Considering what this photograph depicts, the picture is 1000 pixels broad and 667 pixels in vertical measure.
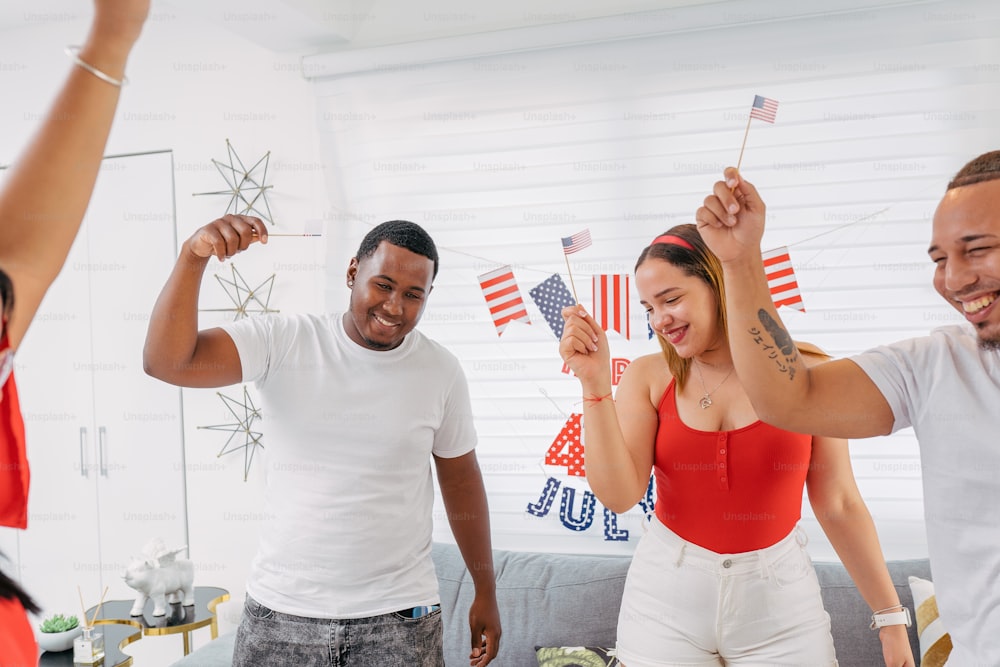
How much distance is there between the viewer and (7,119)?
353 cm

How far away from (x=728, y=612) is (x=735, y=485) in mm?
225

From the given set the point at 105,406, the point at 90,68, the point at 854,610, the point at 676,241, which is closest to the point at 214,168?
the point at 105,406

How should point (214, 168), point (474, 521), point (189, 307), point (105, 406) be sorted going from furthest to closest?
1. point (105, 406)
2. point (214, 168)
3. point (474, 521)
4. point (189, 307)

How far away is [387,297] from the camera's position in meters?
1.66

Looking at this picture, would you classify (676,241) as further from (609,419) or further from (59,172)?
(59,172)

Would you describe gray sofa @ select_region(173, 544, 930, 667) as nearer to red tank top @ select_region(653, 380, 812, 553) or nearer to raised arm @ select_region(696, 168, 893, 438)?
red tank top @ select_region(653, 380, 812, 553)

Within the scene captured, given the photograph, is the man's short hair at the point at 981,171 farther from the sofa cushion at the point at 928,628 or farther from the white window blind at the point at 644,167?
the white window blind at the point at 644,167

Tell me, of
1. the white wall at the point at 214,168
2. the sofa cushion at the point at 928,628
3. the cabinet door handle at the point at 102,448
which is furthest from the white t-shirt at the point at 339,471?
the cabinet door handle at the point at 102,448

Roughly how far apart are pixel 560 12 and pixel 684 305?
1.63 m

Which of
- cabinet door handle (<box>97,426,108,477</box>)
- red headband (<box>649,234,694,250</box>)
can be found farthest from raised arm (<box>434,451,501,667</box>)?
cabinet door handle (<box>97,426,108,477</box>)

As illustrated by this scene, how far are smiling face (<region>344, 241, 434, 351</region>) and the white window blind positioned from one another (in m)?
1.17

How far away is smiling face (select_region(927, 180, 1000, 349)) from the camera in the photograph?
1.05m

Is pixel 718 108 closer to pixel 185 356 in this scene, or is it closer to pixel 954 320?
pixel 954 320

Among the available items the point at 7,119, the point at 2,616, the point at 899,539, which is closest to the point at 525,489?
the point at 899,539
